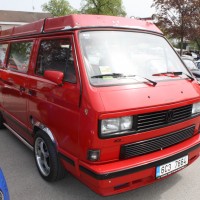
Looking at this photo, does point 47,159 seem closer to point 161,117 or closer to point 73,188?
point 73,188

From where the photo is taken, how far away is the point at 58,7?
50.0m

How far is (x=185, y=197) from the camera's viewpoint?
10.6 feet

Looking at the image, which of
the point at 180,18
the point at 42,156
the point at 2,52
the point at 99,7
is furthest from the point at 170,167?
the point at 99,7

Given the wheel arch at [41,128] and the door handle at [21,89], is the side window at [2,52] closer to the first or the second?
the door handle at [21,89]

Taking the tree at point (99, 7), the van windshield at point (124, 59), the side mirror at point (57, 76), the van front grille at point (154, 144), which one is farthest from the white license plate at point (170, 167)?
the tree at point (99, 7)

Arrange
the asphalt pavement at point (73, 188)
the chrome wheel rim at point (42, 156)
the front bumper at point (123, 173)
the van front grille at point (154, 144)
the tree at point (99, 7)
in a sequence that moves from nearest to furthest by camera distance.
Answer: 1. the front bumper at point (123, 173)
2. the van front grille at point (154, 144)
3. the asphalt pavement at point (73, 188)
4. the chrome wheel rim at point (42, 156)
5. the tree at point (99, 7)

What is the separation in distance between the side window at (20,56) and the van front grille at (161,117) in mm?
2059

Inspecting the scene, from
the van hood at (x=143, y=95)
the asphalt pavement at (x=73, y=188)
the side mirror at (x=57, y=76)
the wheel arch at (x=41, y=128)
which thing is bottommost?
the asphalt pavement at (x=73, y=188)

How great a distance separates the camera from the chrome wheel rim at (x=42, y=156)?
360cm

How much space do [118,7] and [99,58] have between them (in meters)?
46.0

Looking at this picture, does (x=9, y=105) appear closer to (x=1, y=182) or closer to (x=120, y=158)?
(x=1, y=182)

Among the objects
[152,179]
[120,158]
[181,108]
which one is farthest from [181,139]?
[120,158]

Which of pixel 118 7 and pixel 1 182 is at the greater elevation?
pixel 118 7

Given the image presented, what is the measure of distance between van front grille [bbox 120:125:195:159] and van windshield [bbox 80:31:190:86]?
2.15ft
